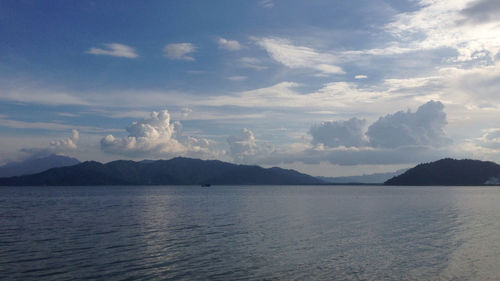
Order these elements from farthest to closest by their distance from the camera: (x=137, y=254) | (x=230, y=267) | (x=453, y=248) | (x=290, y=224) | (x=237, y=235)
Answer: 1. (x=290, y=224)
2. (x=237, y=235)
3. (x=453, y=248)
4. (x=137, y=254)
5. (x=230, y=267)

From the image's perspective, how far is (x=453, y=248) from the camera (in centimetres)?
4619

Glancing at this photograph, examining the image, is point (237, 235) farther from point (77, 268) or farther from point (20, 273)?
point (20, 273)

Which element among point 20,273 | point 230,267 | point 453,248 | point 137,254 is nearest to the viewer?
point 20,273

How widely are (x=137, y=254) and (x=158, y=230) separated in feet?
66.3

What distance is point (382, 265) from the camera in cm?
3762

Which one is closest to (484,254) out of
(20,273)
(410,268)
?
(410,268)

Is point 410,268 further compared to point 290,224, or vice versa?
point 290,224

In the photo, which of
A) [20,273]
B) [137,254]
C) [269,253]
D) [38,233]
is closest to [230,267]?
[269,253]

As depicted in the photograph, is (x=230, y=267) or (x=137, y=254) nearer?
(x=230, y=267)

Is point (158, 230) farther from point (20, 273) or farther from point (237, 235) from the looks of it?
point (20, 273)

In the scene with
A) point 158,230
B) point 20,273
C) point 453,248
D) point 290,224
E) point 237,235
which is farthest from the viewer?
point 290,224

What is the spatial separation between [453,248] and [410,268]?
1353cm

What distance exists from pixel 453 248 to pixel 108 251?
4090cm

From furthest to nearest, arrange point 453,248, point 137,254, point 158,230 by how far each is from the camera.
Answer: point 158,230
point 453,248
point 137,254
